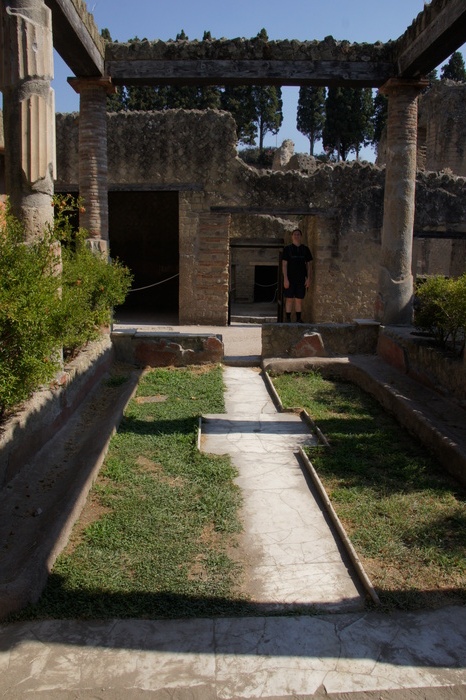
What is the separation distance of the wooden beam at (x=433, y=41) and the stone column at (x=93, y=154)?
13.5ft

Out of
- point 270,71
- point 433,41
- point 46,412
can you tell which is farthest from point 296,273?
point 46,412

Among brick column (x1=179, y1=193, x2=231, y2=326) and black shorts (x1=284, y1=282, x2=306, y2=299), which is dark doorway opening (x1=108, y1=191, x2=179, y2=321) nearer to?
brick column (x1=179, y1=193, x2=231, y2=326)

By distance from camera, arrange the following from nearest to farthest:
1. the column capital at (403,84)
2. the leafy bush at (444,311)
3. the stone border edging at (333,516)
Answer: the stone border edging at (333,516) → the leafy bush at (444,311) → the column capital at (403,84)

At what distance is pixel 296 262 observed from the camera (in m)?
10.0

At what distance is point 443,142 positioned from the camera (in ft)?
64.6

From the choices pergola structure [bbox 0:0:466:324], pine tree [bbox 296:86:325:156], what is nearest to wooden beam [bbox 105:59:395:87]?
pergola structure [bbox 0:0:466:324]

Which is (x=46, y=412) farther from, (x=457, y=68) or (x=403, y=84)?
(x=457, y=68)

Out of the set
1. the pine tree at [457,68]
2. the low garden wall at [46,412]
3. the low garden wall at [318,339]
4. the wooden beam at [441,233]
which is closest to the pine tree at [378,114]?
the pine tree at [457,68]

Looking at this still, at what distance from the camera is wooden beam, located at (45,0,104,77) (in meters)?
7.03

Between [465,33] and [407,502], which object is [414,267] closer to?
[465,33]

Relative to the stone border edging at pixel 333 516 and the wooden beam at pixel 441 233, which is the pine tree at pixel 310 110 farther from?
the stone border edging at pixel 333 516

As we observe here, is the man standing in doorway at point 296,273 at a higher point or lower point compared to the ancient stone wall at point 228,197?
lower

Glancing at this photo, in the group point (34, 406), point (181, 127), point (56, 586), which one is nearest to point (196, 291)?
point (181, 127)

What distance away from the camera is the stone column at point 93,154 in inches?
364
